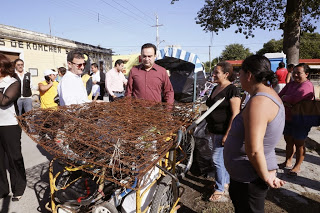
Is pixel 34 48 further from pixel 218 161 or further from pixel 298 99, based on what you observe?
pixel 298 99

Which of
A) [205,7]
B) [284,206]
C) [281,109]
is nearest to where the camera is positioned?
[281,109]

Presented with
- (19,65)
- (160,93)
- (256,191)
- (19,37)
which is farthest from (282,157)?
(19,37)

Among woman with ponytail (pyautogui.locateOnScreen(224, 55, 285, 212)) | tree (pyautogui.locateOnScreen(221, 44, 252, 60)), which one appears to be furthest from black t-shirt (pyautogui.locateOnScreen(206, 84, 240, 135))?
tree (pyautogui.locateOnScreen(221, 44, 252, 60))

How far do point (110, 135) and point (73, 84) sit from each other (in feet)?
4.85

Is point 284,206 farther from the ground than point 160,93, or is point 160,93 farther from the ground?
point 160,93

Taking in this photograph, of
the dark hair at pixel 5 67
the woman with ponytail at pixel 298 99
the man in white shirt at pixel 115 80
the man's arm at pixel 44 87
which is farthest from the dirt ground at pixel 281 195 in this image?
the man's arm at pixel 44 87

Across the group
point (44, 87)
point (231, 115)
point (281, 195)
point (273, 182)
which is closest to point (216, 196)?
point (281, 195)

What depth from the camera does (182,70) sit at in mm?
8844

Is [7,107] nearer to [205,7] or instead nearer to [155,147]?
[155,147]

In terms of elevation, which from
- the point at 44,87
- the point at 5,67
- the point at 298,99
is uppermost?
the point at 5,67

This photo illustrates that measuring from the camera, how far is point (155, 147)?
164 centimetres

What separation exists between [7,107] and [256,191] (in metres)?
3.11

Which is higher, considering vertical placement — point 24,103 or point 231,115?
point 231,115

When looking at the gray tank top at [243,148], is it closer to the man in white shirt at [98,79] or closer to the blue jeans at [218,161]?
the blue jeans at [218,161]
